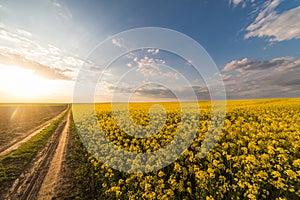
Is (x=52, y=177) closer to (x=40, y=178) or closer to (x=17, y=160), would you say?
(x=40, y=178)

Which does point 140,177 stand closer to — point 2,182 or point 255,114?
point 2,182

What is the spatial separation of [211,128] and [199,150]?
301cm

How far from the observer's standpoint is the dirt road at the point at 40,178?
7961mm

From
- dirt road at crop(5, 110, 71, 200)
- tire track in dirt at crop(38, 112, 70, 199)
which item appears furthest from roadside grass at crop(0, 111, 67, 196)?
tire track in dirt at crop(38, 112, 70, 199)

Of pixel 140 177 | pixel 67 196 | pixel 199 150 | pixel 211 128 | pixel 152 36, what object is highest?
pixel 152 36

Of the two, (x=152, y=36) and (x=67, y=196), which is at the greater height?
(x=152, y=36)

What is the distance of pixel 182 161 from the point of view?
854 centimetres

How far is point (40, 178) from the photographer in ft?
30.6

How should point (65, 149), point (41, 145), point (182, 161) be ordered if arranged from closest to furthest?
point (182, 161)
point (65, 149)
point (41, 145)

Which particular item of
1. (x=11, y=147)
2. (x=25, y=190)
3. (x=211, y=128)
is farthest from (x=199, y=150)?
(x=11, y=147)

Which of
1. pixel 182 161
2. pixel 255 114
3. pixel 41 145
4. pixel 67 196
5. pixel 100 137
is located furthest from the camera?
pixel 255 114

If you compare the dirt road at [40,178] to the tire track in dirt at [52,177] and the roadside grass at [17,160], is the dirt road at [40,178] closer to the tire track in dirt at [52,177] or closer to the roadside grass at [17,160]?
the tire track in dirt at [52,177]

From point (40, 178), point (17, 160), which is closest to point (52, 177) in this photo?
point (40, 178)

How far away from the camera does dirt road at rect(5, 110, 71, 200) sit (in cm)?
796
